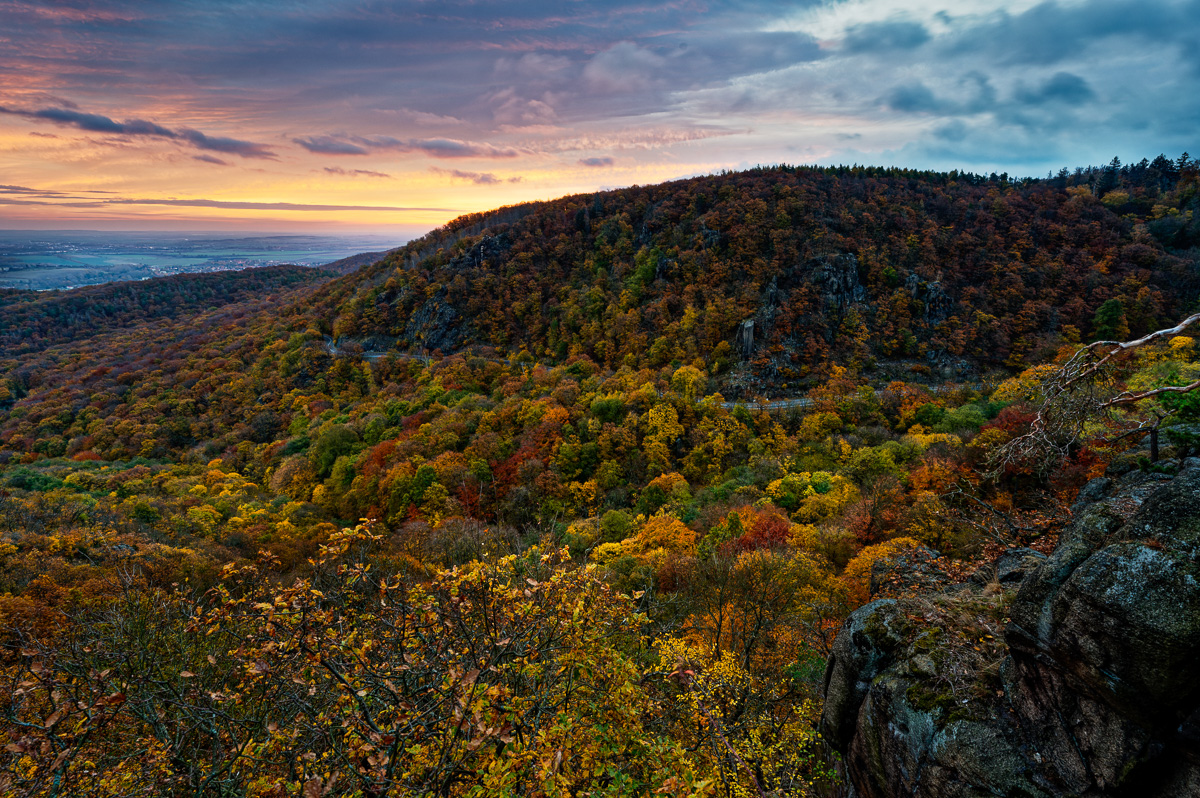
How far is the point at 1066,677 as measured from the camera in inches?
299

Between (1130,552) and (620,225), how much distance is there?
116816 mm

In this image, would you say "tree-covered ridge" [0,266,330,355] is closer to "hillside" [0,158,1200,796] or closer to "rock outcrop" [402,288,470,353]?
"hillside" [0,158,1200,796]

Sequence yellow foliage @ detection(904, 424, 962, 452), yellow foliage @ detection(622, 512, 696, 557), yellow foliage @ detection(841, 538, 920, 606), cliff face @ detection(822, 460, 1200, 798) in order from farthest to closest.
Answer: yellow foliage @ detection(904, 424, 962, 452) < yellow foliage @ detection(622, 512, 696, 557) < yellow foliage @ detection(841, 538, 920, 606) < cliff face @ detection(822, 460, 1200, 798)

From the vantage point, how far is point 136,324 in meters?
171

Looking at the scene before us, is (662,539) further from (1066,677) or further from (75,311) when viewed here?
(75,311)

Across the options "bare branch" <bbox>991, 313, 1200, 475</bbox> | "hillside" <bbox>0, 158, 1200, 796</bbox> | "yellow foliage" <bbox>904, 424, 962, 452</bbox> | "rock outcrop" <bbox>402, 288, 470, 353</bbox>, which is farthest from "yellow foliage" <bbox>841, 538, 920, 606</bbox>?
"rock outcrop" <bbox>402, 288, 470, 353</bbox>

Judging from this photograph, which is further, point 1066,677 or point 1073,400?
→ point 1066,677

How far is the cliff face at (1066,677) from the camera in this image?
6.55m

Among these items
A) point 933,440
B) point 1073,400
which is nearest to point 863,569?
point 1073,400

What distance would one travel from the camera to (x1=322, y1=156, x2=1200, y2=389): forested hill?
7725 cm

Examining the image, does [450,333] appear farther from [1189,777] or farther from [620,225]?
[1189,777]

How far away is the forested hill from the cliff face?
6412 cm

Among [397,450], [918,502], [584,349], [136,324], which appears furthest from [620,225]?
[136,324]

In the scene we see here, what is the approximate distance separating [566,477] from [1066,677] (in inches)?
1852
